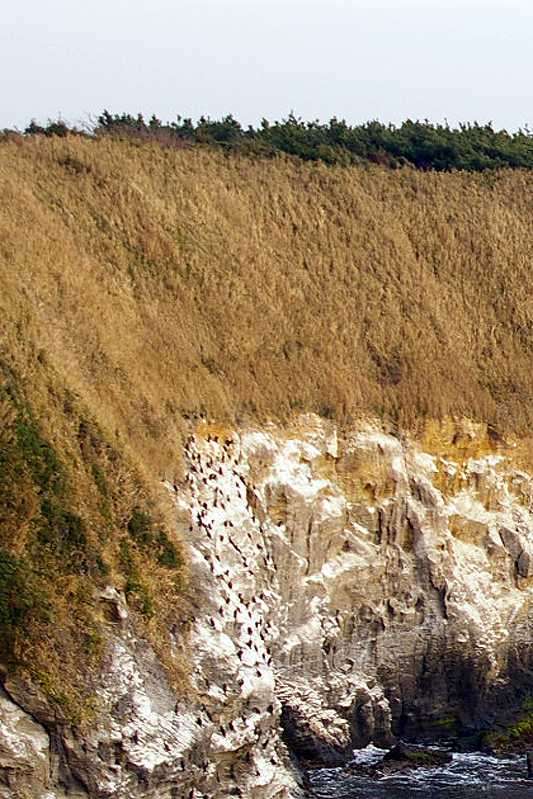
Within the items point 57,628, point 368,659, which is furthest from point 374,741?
point 57,628

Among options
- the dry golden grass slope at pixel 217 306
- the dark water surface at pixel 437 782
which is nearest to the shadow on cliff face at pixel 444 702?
the dark water surface at pixel 437 782

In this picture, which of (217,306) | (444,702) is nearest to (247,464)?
(217,306)

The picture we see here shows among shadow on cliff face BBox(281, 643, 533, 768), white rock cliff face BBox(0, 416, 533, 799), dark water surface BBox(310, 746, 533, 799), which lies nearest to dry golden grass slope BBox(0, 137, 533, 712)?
white rock cliff face BBox(0, 416, 533, 799)

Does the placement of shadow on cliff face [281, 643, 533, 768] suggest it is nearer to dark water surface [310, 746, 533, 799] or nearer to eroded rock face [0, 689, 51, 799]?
dark water surface [310, 746, 533, 799]

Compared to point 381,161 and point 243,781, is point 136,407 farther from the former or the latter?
point 381,161

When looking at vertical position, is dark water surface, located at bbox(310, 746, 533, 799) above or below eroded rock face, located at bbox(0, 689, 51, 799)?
above

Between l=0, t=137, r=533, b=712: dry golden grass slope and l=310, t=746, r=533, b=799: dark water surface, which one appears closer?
l=0, t=137, r=533, b=712: dry golden grass slope

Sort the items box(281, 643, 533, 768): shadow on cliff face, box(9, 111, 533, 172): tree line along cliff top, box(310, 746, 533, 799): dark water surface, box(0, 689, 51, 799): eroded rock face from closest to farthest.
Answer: box(0, 689, 51, 799): eroded rock face
box(310, 746, 533, 799): dark water surface
box(281, 643, 533, 768): shadow on cliff face
box(9, 111, 533, 172): tree line along cliff top
